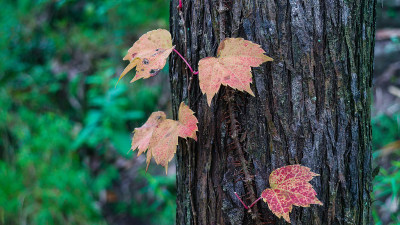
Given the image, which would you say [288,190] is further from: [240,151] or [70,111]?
[70,111]

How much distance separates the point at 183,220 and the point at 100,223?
5.71ft

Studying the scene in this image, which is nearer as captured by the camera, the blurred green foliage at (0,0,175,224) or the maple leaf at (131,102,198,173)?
the maple leaf at (131,102,198,173)

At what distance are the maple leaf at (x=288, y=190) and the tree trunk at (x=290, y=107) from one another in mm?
44

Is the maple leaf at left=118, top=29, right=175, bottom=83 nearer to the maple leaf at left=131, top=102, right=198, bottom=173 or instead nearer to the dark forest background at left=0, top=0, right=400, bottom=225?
the maple leaf at left=131, top=102, right=198, bottom=173

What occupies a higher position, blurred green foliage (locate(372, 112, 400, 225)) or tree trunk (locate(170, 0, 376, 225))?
tree trunk (locate(170, 0, 376, 225))

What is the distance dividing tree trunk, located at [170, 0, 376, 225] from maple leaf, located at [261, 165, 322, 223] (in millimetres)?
44

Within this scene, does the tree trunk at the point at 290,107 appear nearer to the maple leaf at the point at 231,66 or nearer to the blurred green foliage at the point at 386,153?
the maple leaf at the point at 231,66

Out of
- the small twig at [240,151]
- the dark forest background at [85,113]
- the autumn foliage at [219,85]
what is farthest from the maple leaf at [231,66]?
the dark forest background at [85,113]

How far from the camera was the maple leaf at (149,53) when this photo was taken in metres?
0.91

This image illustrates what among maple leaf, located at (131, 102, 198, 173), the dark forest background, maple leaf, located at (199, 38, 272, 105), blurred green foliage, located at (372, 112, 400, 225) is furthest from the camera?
the dark forest background

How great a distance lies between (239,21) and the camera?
91 centimetres

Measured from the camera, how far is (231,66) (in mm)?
814

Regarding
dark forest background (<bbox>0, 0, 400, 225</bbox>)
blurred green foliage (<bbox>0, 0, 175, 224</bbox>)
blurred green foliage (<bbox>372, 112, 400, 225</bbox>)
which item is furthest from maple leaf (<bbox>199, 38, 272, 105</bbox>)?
blurred green foliage (<bbox>372, 112, 400, 225</bbox>)

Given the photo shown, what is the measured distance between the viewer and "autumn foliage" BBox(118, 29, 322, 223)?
805 millimetres
